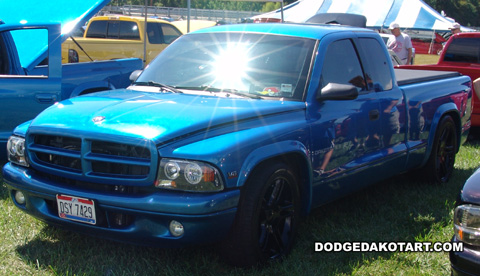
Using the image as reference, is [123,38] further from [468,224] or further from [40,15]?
[468,224]

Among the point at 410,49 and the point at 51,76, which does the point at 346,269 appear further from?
the point at 410,49

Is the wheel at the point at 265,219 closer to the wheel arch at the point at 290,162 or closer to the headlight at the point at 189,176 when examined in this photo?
the wheel arch at the point at 290,162

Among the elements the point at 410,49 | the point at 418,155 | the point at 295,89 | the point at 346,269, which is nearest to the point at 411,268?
the point at 346,269

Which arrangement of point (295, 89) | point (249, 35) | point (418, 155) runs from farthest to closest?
point (418, 155) → point (249, 35) → point (295, 89)

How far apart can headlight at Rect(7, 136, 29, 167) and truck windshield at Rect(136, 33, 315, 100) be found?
3.79 feet

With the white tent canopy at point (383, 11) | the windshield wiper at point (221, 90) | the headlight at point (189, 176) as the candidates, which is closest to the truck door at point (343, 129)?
the windshield wiper at point (221, 90)

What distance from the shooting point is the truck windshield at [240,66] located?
13.9 feet

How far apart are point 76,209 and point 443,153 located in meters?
4.25

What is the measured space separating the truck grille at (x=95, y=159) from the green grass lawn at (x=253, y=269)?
0.62 metres

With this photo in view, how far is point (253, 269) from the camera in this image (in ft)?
12.0

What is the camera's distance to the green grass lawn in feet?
12.2

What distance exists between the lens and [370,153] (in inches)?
188

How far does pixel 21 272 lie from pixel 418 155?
3.80 m

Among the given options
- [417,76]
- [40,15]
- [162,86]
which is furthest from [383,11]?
[162,86]
